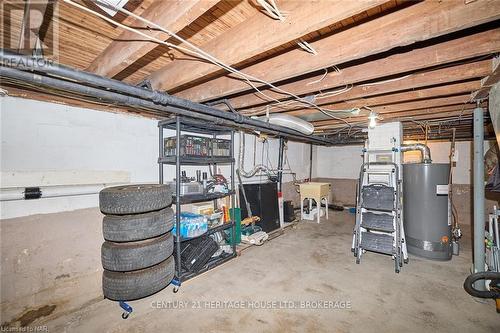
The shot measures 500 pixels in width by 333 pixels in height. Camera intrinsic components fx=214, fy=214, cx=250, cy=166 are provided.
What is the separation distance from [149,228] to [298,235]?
3.32m

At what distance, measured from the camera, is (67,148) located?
7.95 feet

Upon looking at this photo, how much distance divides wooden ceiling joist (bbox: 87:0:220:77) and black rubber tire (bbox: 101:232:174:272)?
167 cm

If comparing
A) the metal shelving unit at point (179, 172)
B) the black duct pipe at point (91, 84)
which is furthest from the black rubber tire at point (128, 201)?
the black duct pipe at point (91, 84)

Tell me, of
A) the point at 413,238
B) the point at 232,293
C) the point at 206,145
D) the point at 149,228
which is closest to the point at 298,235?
the point at 413,238

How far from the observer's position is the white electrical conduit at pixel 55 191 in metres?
2.03

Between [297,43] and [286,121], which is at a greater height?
[297,43]

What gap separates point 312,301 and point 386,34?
8.45ft

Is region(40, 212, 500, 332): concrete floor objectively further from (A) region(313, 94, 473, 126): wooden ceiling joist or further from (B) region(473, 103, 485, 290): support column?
(A) region(313, 94, 473, 126): wooden ceiling joist

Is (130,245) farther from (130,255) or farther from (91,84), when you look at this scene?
(91,84)

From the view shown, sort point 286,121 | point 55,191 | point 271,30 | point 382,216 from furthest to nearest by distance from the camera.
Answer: point 382,216, point 286,121, point 55,191, point 271,30

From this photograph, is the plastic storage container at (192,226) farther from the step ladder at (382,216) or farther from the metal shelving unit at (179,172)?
the step ladder at (382,216)

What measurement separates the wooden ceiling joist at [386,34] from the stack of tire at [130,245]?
1.79m

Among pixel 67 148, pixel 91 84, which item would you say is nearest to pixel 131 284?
pixel 67 148

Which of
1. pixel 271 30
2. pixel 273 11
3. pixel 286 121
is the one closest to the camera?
pixel 273 11
